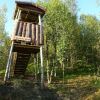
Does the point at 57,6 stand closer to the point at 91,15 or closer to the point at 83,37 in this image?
the point at 83,37

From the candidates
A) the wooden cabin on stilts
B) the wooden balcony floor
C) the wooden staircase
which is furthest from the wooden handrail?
the wooden staircase

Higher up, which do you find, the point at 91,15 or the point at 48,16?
the point at 91,15

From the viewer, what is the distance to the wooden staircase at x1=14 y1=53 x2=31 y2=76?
2808 centimetres

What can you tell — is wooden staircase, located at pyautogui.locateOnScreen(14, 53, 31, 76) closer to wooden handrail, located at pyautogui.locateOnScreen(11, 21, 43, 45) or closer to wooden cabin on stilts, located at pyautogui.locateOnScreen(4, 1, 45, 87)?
wooden cabin on stilts, located at pyautogui.locateOnScreen(4, 1, 45, 87)

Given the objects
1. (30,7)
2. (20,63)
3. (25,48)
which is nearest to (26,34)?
(25,48)

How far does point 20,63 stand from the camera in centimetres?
2983

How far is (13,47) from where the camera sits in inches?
963

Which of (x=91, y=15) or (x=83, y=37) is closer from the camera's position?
(x=83, y=37)

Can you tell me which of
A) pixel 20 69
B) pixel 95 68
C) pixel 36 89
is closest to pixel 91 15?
pixel 95 68

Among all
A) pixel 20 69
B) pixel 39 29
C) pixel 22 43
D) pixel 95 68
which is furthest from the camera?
pixel 95 68

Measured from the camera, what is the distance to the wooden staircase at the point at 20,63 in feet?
92.1

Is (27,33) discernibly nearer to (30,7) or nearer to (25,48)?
(25,48)

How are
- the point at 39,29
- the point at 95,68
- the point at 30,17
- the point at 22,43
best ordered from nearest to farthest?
the point at 22,43, the point at 39,29, the point at 30,17, the point at 95,68

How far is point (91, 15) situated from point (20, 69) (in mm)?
39703
